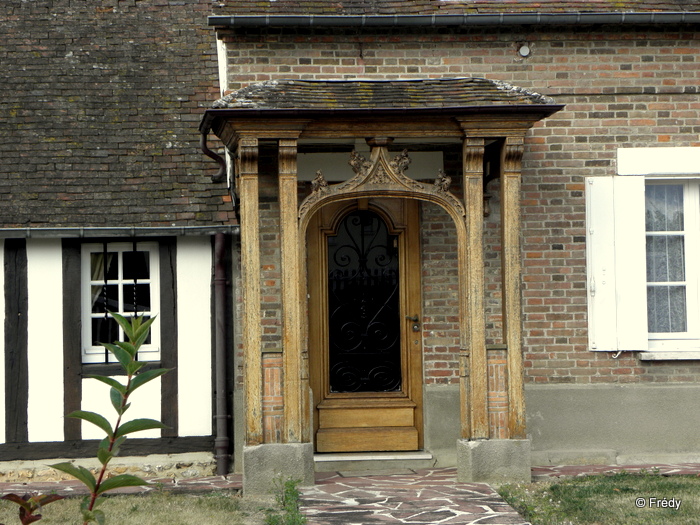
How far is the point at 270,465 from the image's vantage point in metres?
7.26

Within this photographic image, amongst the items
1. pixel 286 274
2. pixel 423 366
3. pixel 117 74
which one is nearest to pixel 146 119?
pixel 117 74

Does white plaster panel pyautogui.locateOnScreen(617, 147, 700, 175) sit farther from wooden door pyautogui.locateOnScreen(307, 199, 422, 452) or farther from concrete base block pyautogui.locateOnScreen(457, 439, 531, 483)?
concrete base block pyautogui.locateOnScreen(457, 439, 531, 483)

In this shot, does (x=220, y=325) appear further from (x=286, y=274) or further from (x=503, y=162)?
(x=503, y=162)

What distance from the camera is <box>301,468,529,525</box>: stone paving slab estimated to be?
6227mm

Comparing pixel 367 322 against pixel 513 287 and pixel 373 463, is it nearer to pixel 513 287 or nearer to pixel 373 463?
pixel 373 463

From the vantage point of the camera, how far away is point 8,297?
8.77 m

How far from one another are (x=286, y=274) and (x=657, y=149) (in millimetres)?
3661

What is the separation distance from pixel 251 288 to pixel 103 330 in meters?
2.38

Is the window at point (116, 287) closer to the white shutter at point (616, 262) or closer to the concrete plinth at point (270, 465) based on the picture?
the concrete plinth at point (270, 465)

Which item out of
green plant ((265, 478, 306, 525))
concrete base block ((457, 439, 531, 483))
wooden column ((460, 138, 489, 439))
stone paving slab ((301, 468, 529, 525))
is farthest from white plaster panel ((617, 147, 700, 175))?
green plant ((265, 478, 306, 525))

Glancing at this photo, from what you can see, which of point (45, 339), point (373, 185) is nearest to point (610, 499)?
point (373, 185)

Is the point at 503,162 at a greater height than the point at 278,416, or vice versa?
the point at 503,162

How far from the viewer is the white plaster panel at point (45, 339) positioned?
873 centimetres

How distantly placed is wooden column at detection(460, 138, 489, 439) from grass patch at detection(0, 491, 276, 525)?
1.80 m
